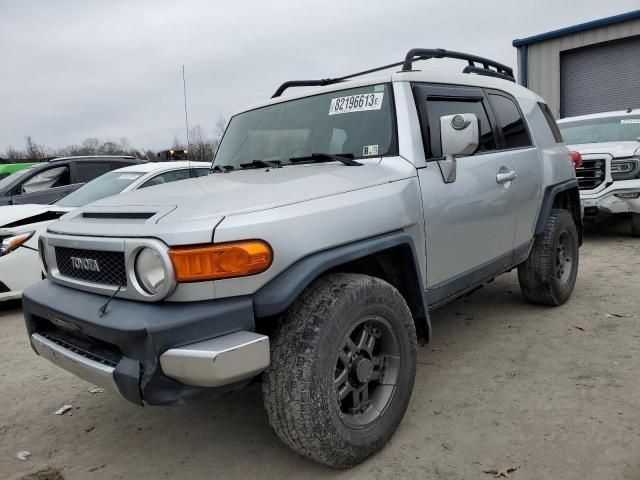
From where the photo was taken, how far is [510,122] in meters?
4.00

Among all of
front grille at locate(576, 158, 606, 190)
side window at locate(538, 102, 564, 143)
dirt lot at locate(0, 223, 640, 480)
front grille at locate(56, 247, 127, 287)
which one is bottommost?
dirt lot at locate(0, 223, 640, 480)

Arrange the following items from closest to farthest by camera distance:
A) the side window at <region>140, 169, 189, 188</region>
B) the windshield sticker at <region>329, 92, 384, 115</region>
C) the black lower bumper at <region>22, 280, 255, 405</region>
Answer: the black lower bumper at <region>22, 280, 255, 405</region>, the windshield sticker at <region>329, 92, 384, 115</region>, the side window at <region>140, 169, 189, 188</region>

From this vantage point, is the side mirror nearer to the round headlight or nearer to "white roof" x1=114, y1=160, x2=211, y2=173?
the round headlight

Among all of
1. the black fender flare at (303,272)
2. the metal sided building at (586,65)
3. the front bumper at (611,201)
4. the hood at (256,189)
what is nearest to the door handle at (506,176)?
the hood at (256,189)

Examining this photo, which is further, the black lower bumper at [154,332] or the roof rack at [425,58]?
the roof rack at [425,58]

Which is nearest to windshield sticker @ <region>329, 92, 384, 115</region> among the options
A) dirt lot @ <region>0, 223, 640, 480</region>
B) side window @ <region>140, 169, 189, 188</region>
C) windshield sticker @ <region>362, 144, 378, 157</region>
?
windshield sticker @ <region>362, 144, 378, 157</region>

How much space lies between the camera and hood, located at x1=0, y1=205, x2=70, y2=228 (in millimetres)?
5504

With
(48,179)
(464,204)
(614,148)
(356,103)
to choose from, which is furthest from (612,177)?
(48,179)

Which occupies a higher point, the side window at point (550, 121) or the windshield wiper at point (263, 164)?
the side window at point (550, 121)

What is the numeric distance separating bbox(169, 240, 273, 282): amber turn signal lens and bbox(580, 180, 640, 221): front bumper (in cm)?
688

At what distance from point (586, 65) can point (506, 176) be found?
1423cm

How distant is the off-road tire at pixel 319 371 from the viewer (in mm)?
2150

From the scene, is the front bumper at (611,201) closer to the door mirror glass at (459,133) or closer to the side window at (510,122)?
the side window at (510,122)

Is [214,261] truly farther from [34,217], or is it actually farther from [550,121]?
[34,217]
